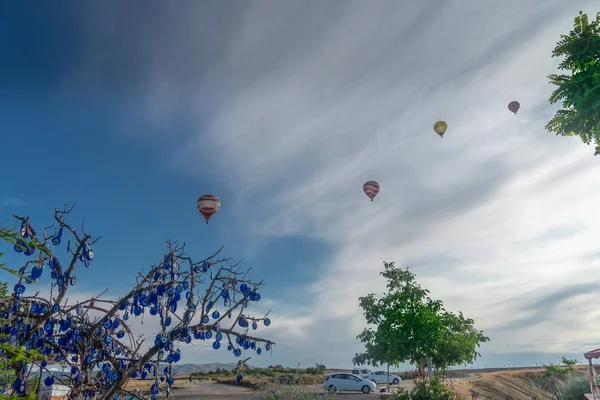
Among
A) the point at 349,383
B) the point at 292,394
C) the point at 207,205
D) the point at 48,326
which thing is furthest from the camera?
the point at 349,383

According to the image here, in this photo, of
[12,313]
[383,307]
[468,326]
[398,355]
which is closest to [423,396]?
[398,355]

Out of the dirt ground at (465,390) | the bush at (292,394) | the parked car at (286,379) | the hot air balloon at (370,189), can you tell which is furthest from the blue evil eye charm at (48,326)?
the hot air balloon at (370,189)

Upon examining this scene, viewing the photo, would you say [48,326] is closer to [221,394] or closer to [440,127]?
[221,394]

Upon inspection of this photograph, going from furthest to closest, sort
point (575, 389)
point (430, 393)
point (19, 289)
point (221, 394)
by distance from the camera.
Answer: point (221, 394)
point (575, 389)
point (430, 393)
point (19, 289)

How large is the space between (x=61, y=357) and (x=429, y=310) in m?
21.3

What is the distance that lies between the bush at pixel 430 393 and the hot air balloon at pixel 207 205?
40.2ft

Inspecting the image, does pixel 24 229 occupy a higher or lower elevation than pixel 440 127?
lower

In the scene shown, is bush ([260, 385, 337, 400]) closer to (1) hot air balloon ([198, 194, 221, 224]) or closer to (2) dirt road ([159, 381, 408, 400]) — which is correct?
(2) dirt road ([159, 381, 408, 400])

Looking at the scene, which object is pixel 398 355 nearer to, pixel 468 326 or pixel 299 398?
pixel 468 326

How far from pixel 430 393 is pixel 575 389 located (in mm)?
14255

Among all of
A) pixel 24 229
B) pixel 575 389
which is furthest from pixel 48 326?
pixel 575 389

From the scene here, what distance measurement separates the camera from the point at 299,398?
56.6ft

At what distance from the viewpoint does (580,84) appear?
19359 millimetres

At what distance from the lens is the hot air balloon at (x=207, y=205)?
2164 cm
